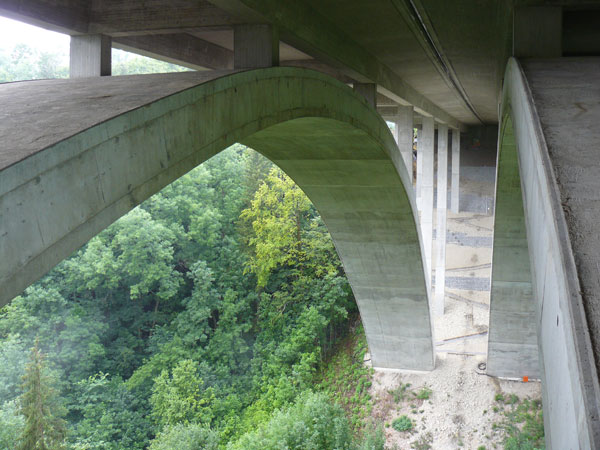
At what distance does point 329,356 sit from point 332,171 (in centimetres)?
1461

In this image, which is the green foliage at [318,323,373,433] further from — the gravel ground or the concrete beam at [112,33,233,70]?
the concrete beam at [112,33,233,70]

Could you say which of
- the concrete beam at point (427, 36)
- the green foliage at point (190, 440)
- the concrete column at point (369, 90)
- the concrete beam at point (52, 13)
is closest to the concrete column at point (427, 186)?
the concrete beam at point (427, 36)

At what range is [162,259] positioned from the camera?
29516 millimetres

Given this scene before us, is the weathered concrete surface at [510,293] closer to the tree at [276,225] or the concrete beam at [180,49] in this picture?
the concrete beam at [180,49]

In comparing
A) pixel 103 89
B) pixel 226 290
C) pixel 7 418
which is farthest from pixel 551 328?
pixel 226 290

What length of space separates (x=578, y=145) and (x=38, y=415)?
68.0 feet

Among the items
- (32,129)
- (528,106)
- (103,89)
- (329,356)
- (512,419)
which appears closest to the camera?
(32,129)

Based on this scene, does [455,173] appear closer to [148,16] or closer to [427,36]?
[427,36]

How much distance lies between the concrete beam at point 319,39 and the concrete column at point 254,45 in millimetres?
152

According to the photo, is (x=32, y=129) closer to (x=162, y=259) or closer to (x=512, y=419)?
(x=512, y=419)

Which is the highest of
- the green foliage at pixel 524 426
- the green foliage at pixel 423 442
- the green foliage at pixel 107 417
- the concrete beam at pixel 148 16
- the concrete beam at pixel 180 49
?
the concrete beam at pixel 180 49

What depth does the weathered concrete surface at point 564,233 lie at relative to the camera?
2088 millimetres

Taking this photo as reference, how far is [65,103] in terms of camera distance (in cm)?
412

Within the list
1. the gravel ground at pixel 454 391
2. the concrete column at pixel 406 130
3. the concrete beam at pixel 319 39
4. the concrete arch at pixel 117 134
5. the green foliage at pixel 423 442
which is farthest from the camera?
the gravel ground at pixel 454 391
